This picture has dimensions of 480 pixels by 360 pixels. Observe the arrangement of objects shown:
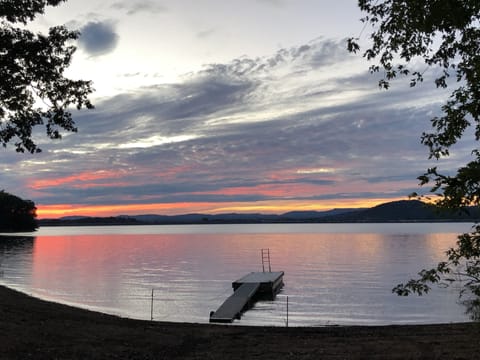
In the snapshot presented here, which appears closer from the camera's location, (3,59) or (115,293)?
(3,59)

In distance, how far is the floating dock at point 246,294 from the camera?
31062 millimetres

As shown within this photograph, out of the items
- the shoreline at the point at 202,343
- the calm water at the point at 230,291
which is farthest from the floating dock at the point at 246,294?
the shoreline at the point at 202,343

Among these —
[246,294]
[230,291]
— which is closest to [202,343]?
[246,294]

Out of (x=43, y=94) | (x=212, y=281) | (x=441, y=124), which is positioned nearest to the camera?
(x=441, y=124)

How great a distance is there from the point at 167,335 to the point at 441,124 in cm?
1633

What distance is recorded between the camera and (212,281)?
58531mm

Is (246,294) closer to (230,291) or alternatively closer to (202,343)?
(230,291)

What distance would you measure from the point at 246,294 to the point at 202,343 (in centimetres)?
2264

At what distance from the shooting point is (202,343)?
18344 mm

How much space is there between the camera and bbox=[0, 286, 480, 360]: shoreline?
49.4 ft

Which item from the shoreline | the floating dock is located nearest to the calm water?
the floating dock

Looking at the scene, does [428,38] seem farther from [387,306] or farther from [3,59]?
[387,306]

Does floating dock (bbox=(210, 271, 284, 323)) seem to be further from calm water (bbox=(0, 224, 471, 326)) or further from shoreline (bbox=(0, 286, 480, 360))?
shoreline (bbox=(0, 286, 480, 360))

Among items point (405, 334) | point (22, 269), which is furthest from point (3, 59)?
point (22, 269)
